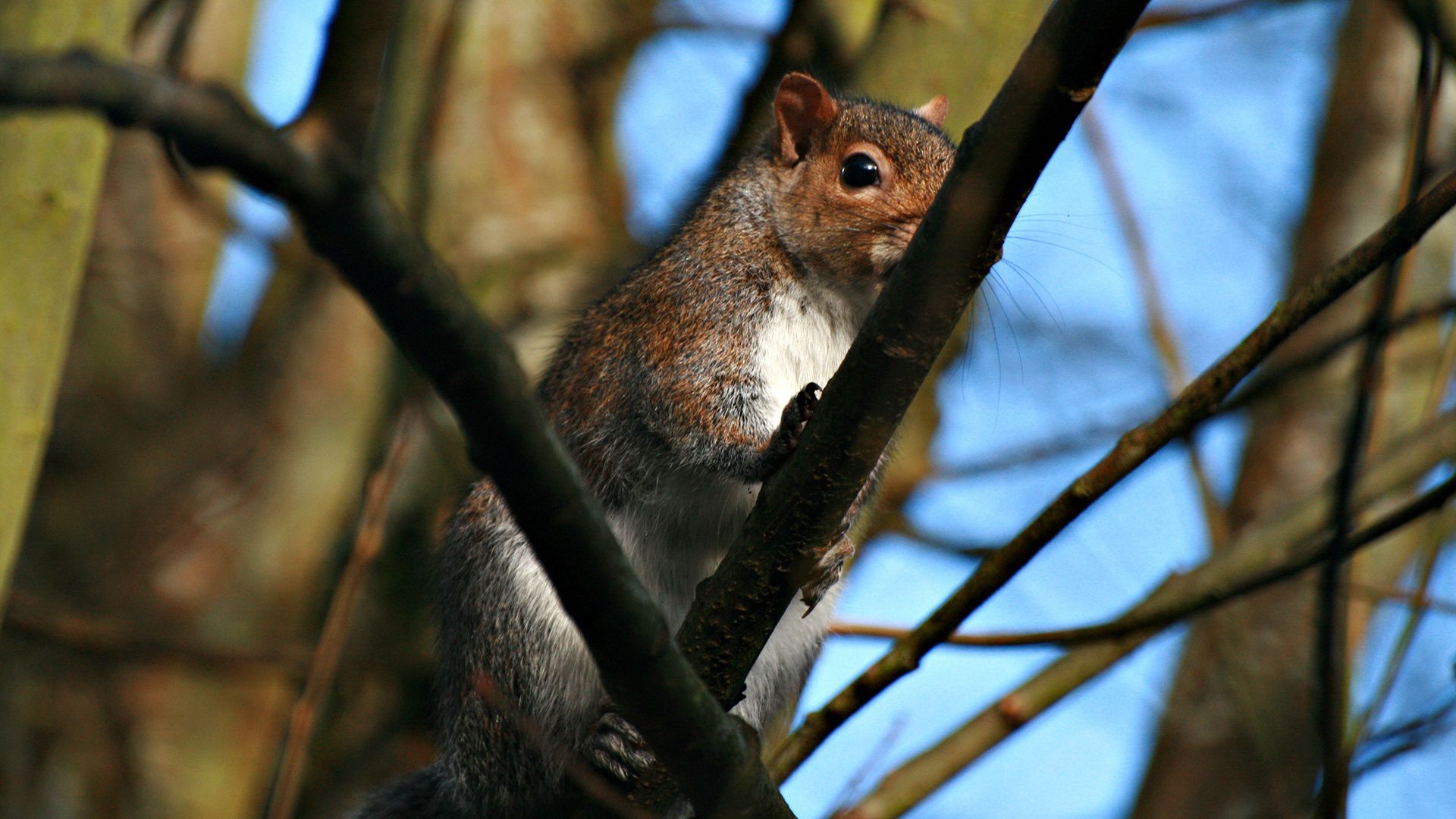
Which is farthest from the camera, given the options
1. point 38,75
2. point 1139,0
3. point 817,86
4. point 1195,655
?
point 1195,655

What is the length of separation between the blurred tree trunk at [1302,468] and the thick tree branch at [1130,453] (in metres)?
1.97

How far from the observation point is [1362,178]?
696 cm

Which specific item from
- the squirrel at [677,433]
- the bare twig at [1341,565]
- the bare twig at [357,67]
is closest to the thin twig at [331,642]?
the squirrel at [677,433]

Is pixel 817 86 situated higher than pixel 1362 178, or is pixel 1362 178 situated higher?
pixel 1362 178

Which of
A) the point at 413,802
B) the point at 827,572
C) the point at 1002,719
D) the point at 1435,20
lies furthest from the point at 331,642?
the point at 1435,20

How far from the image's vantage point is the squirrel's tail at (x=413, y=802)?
3.32 m

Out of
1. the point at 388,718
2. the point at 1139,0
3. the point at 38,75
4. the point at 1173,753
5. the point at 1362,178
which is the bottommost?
the point at 388,718

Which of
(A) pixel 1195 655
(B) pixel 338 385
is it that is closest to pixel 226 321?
(B) pixel 338 385

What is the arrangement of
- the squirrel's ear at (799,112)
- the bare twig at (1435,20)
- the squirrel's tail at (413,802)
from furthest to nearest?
the squirrel's ear at (799,112)
the squirrel's tail at (413,802)
the bare twig at (1435,20)

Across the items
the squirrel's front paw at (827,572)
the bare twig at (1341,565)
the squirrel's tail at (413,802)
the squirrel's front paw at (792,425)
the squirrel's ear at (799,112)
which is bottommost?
the squirrel's tail at (413,802)

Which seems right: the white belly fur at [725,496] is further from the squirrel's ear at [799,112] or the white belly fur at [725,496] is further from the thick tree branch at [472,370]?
the thick tree branch at [472,370]

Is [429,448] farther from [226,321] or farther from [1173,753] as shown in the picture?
[1173,753]

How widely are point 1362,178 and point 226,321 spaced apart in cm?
590

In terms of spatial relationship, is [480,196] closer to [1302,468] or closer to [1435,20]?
[1302,468]
